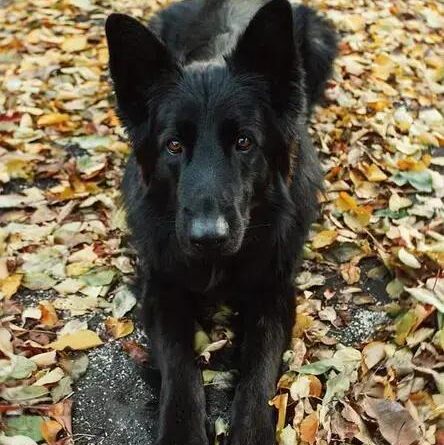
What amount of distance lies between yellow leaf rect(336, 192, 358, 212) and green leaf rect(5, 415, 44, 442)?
6.45 feet

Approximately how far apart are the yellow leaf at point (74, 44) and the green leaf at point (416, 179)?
2.85 metres

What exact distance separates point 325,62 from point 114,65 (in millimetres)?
2136

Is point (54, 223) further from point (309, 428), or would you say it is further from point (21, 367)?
point (309, 428)

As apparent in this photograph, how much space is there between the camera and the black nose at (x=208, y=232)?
95.0 inches

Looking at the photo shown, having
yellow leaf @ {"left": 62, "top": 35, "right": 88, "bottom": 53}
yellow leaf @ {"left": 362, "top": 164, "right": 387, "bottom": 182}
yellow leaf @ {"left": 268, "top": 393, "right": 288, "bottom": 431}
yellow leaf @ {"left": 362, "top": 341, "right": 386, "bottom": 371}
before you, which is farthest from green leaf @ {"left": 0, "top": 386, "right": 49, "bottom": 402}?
yellow leaf @ {"left": 62, "top": 35, "right": 88, "bottom": 53}

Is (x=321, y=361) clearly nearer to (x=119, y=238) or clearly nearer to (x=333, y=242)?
(x=333, y=242)

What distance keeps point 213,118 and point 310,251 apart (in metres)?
1.05

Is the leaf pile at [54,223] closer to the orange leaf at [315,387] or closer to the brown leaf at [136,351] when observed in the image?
the brown leaf at [136,351]

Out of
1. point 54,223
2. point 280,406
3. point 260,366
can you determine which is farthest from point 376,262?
point 54,223

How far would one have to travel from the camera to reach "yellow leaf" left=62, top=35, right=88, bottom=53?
5301mm

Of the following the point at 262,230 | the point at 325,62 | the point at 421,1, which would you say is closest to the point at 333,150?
the point at 325,62

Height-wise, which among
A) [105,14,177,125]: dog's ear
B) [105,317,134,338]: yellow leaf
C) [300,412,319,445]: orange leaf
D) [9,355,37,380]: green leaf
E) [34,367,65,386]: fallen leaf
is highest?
[105,14,177,125]: dog's ear

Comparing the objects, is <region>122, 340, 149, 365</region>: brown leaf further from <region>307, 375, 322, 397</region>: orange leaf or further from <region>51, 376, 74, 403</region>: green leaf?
<region>307, 375, 322, 397</region>: orange leaf

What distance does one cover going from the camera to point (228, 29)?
156 inches
